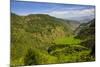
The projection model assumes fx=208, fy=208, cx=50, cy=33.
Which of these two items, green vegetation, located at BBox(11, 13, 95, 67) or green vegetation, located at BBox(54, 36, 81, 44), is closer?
green vegetation, located at BBox(11, 13, 95, 67)

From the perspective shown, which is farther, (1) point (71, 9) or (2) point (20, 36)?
(1) point (71, 9)

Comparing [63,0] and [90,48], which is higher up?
[63,0]

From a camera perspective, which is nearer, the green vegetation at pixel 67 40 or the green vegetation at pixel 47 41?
the green vegetation at pixel 47 41
